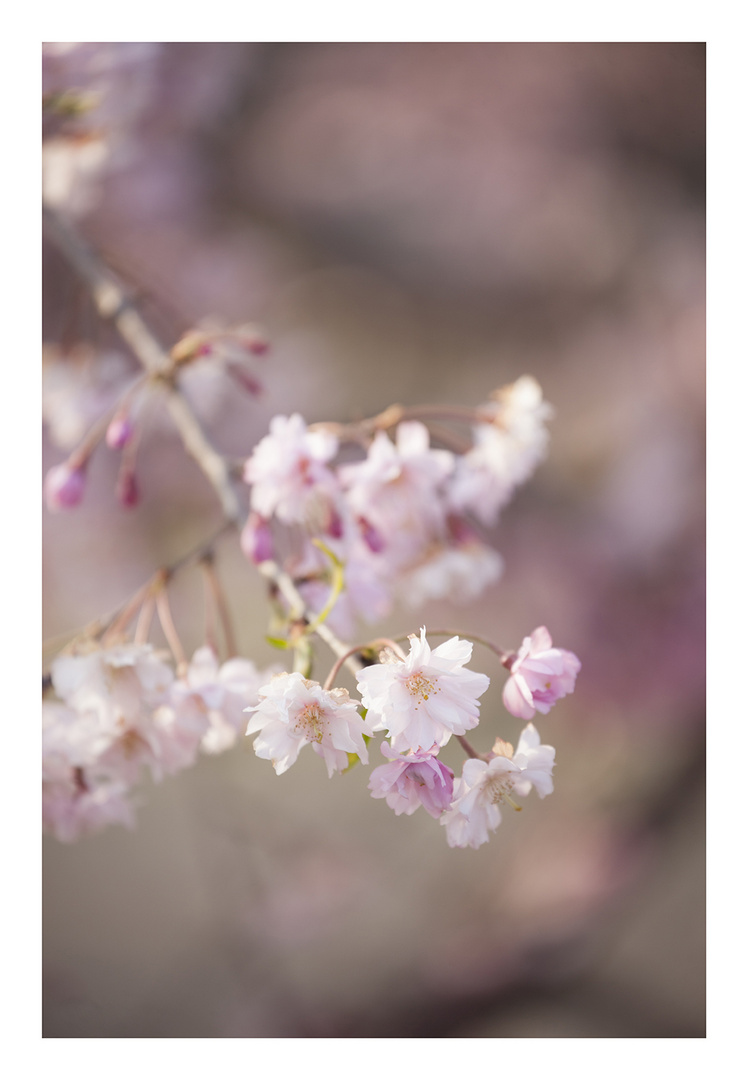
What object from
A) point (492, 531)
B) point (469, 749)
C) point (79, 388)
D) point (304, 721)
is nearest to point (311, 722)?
point (304, 721)

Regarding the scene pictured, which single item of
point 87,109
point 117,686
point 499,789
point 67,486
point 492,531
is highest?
point 87,109

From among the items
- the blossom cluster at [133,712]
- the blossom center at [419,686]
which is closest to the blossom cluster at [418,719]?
the blossom center at [419,686]

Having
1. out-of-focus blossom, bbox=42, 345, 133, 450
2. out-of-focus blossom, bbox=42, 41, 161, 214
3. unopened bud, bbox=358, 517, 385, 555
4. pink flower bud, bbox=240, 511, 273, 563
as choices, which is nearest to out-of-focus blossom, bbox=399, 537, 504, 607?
unopened bud, bbox=358, 517, 385, 555

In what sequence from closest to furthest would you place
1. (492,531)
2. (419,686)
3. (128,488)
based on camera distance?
(419,686) → (128,488) → (492,531)

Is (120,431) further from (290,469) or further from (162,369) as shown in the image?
(290,469)

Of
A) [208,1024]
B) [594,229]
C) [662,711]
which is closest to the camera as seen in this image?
[208,1024]

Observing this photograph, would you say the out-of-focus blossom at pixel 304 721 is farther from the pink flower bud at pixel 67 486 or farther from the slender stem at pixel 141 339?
the pink flower bud at pixel 67 486
